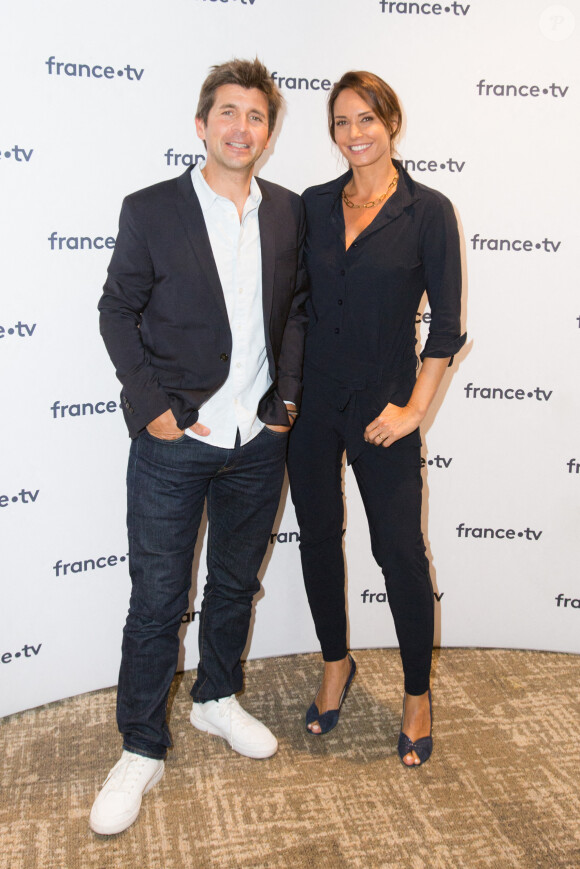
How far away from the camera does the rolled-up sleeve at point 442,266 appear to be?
2133 mm

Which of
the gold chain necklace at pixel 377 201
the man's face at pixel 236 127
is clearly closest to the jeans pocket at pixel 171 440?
the man's face at pixel 236 127

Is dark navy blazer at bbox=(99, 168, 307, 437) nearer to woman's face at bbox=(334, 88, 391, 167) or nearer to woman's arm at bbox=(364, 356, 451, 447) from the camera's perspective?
woman's face at bbox=(334, 88, 391, 167)

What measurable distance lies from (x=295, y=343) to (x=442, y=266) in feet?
1.48

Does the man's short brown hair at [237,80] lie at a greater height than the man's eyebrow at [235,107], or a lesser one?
greater

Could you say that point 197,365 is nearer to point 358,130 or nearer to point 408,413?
point 408,413

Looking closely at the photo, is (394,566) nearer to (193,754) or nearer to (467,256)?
(193,754)

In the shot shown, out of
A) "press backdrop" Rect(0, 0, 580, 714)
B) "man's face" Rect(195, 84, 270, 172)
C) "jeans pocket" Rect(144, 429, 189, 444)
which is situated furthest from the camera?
"press backdrop" Rect(0, 0, 580, 714)

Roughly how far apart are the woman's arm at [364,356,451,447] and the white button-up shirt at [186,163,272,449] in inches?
13.5

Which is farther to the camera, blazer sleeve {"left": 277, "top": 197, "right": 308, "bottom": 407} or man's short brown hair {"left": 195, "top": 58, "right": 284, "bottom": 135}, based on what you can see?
blazer sleeve {"left": 277, "top": 197, "right": 308, "bottom": 407}

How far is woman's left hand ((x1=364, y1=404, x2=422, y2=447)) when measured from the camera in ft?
7.23

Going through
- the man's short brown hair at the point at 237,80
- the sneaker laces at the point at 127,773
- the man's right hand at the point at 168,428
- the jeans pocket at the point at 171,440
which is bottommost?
the sneaker laces at the point at 127,773

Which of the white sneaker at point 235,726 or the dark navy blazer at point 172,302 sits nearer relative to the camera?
the dark navy blazer at point 172,302

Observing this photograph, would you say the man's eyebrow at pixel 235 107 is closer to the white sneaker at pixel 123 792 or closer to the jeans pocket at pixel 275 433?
the jeans pocket at pixel 275 433

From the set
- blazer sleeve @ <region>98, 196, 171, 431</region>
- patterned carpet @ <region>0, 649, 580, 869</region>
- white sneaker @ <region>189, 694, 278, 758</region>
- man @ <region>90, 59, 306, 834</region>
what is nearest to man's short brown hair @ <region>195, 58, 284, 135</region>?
man @ <region>90, 59, 306, 834</region>
